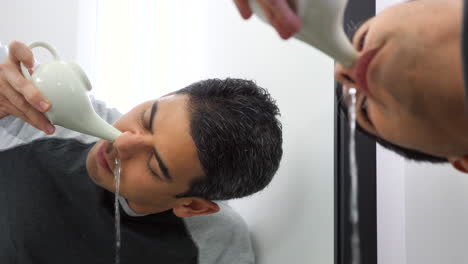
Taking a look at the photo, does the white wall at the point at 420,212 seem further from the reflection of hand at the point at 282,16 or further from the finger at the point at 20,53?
the finger at the point at 20,53

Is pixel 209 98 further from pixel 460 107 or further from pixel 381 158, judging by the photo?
pixel 460 107

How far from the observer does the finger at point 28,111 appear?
852 millimetres

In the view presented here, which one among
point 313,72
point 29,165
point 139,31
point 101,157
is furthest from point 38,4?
point 313,72

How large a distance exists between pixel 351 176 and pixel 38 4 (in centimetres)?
140

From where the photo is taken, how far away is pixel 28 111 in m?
0.85

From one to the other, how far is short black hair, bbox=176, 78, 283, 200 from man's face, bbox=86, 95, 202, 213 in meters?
0.02

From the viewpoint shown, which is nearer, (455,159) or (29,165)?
(455,159)

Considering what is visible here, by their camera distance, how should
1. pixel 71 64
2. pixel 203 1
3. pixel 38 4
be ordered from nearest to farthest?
pixel 71 64, pixel 203 1, pixel 38 4

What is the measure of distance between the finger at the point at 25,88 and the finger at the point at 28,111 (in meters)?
0.03

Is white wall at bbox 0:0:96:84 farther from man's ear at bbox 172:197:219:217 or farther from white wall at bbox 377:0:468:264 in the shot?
white wall at bbox 377:0:468:264

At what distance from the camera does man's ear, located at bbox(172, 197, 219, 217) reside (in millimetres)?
1056

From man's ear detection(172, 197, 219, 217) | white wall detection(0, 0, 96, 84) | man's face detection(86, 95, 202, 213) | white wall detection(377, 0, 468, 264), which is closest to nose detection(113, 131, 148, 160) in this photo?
man's face detection(86, 95, 202, 213)

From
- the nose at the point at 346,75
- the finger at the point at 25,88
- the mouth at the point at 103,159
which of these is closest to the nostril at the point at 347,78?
the nose at the point at 346,75

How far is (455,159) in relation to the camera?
594mm
